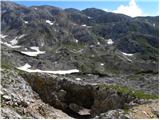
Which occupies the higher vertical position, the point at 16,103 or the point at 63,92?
the point at 16,103

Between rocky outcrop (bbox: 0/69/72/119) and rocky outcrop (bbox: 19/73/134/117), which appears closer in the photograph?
rocky outcrop (bbox: 0/69/72/119)

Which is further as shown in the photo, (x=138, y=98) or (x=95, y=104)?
(x=95, y=104)

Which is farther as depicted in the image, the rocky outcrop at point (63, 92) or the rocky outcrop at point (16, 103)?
the rocky outcrop at point (63, 92)

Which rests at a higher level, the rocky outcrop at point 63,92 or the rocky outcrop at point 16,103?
the rocky outcrop at point 16,103

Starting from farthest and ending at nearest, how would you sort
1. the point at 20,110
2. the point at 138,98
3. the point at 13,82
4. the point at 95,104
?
the point at 95,104 < the point at 13,82 < the point at 138,98 < the point at 20,110

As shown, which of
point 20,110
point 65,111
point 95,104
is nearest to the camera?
point 20,110

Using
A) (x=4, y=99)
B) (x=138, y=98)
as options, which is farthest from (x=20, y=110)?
(x=138, y=98)

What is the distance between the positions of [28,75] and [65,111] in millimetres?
A: 10303

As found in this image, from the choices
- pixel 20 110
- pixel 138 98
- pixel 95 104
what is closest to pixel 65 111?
pixel 95 104

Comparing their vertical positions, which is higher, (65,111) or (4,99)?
(4,99)

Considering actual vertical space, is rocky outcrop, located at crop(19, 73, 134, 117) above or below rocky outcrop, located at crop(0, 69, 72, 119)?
below

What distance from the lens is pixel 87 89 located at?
71188mm

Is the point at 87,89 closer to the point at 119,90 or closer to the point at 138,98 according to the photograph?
the point at 119,90

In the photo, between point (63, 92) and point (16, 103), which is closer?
point (16, 103)
